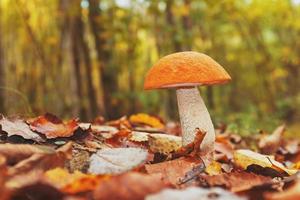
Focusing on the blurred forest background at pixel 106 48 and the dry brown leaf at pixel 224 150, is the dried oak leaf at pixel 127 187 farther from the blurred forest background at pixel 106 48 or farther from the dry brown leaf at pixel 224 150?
the blurred forest background at pixel 106 48

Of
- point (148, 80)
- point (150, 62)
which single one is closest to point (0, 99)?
point (148, 80)

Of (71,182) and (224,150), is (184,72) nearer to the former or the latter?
(71,182)

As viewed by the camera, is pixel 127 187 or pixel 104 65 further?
pixel 104 65

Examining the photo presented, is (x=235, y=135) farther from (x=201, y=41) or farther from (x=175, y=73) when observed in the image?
(x=201, y=41)

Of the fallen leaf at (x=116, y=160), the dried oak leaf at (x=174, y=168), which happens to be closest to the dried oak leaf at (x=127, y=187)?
the fallen leaf at (x=116, y=160)

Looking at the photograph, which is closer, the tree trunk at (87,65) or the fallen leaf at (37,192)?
the fallen leaf at (37,192)

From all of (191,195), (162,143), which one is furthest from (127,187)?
(162,143)

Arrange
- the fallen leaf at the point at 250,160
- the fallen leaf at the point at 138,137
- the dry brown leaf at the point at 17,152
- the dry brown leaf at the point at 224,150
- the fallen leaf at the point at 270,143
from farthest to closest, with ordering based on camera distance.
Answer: the fallen leaf at the point at 270,143 < the dry brown leaf at the point at 224,150 < the fallen leaf at the point at 138,137 < the fallen leaf at the point at 250,160 < the dry brown leaf at the point at 17,152
